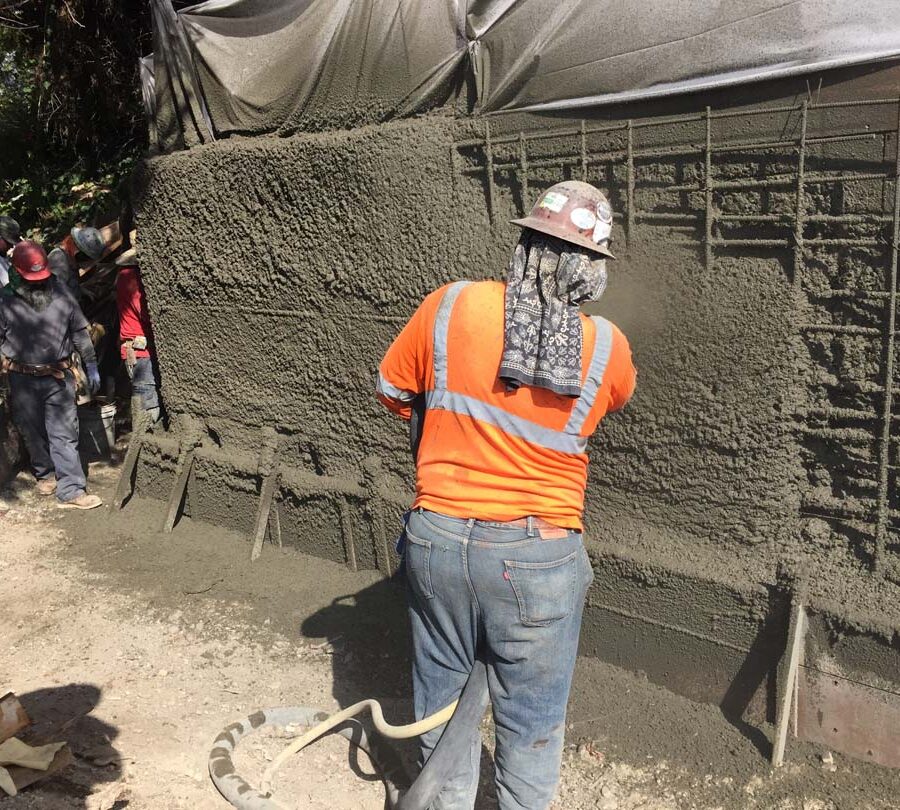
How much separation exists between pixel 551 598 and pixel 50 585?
12.2ft

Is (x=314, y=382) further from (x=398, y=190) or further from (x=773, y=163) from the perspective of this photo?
(x=773, y=163)

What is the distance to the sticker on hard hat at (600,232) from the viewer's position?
2.34m

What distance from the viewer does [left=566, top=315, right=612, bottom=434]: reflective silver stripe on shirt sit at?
232cm

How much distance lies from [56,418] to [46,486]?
1.99ft

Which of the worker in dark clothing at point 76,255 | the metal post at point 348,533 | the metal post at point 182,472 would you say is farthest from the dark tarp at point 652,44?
the worker in dark clothing at point 76,255

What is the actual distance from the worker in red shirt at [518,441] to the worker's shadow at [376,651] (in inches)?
49.4

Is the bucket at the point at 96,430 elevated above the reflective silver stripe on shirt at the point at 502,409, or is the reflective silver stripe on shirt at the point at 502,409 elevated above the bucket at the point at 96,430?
the reflective silver stripe on shirt at the point at 502,409

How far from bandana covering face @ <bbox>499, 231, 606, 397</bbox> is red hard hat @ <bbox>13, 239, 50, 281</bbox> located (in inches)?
178

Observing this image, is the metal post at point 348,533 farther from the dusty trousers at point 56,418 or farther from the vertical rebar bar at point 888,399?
the vertical rebar bar at point 888,399

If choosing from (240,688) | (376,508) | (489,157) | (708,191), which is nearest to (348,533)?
(376,508)

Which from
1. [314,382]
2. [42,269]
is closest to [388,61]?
[314,382]

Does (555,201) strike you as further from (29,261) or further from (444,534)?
(29,261)

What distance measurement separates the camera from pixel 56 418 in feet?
19.9

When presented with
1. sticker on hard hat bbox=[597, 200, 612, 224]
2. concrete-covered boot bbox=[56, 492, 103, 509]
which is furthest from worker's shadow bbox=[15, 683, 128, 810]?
sticker on hard hat bbox=[597, 200, 612, 224]
